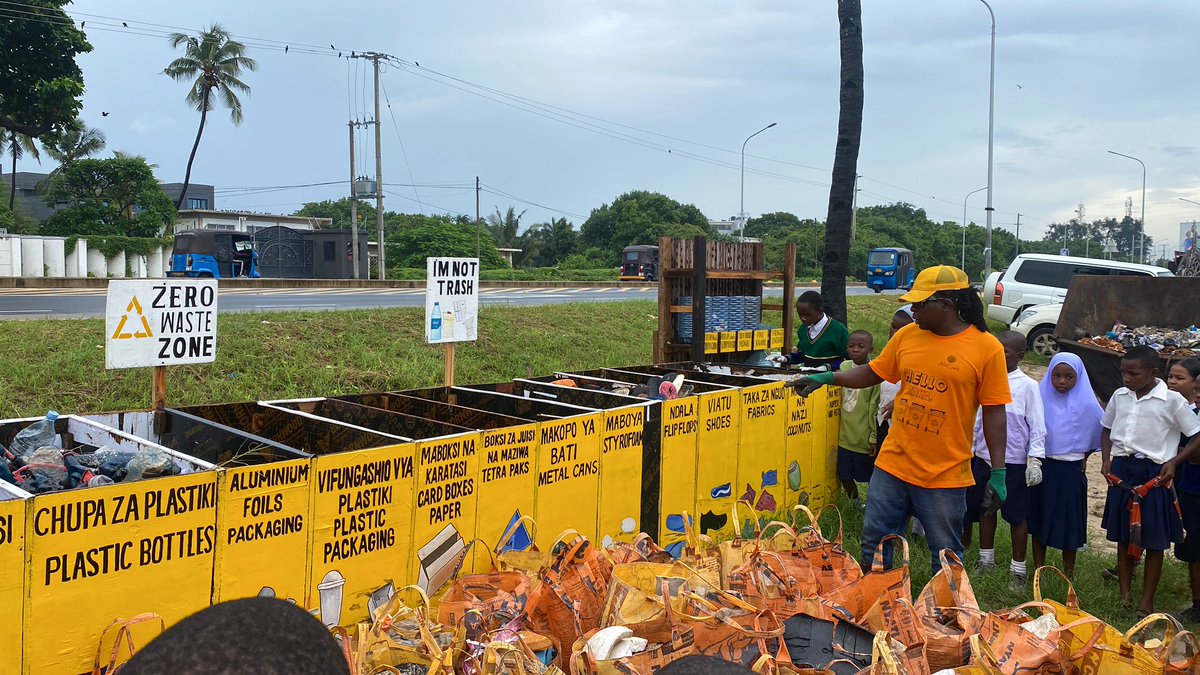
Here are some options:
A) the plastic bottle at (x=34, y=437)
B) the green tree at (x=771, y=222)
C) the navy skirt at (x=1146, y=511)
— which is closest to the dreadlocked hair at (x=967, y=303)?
the navy skirt at (x=1146, y=511)

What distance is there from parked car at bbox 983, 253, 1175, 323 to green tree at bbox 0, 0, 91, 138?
2121 centimetres

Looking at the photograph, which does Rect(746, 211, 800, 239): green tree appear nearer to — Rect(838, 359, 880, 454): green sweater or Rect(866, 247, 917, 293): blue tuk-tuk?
Rect(866, 247, 917, 293): blue tuk-tuk

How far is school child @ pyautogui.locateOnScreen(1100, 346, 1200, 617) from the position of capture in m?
5.07

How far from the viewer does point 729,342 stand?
8.77m

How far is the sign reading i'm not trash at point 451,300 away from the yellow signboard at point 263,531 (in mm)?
2335

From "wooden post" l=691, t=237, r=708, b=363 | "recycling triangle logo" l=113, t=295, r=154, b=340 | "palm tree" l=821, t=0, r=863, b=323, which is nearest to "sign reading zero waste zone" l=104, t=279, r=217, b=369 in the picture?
"recycling triangle logo" l=113, t=295, r=154, b=340

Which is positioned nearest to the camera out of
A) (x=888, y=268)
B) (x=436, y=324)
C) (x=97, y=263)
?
(x=436, y=324)

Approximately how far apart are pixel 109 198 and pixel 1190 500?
134ft

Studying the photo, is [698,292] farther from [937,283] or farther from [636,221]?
[636,221]

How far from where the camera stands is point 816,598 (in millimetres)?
3635

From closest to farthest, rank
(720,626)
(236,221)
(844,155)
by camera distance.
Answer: (720,626), (844,155), (236,221)

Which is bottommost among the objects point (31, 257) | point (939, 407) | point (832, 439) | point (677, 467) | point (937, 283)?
point (832, 439)

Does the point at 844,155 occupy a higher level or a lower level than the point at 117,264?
higher

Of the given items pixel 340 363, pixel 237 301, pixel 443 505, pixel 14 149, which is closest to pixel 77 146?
pixel 14 149
